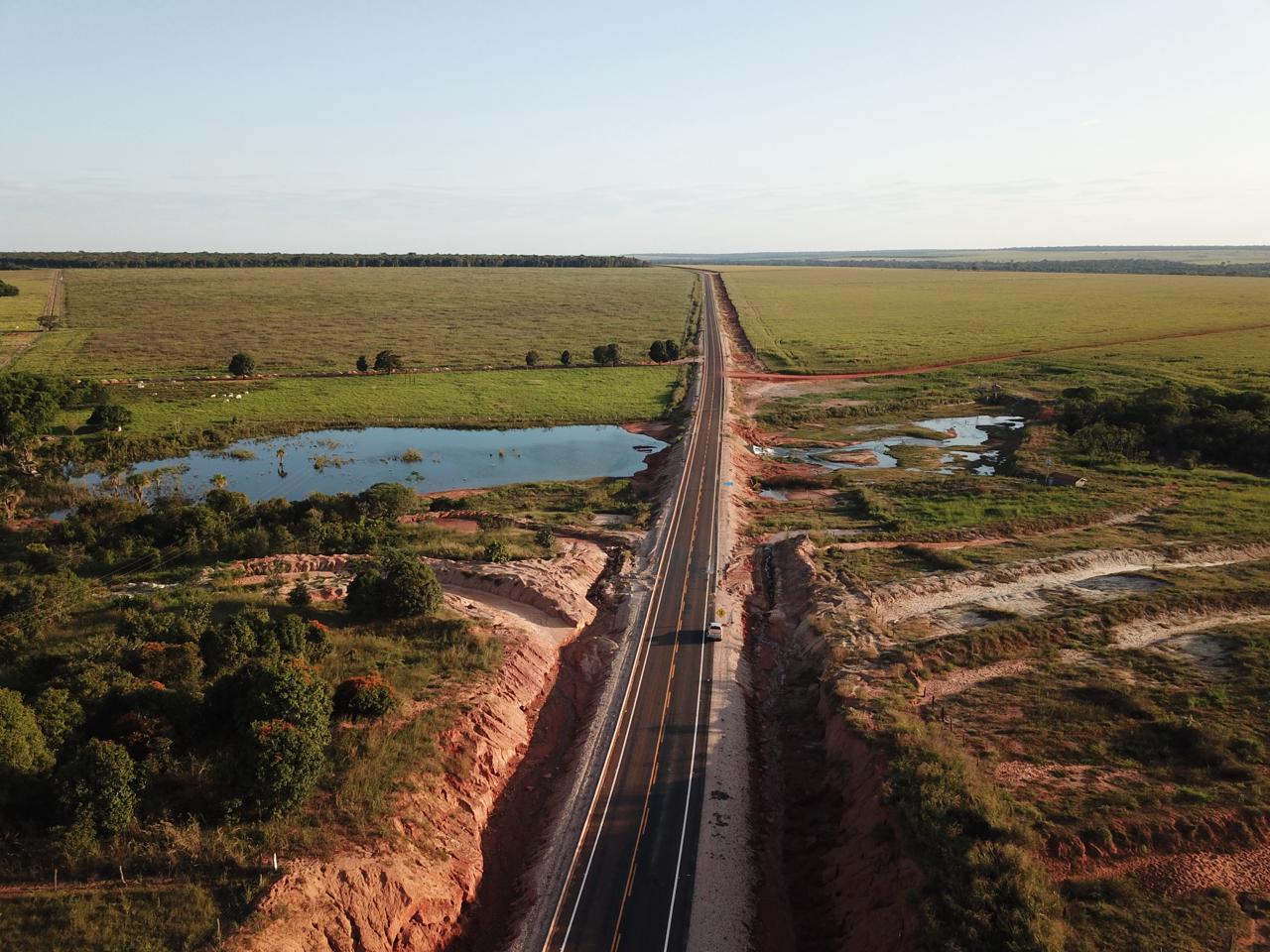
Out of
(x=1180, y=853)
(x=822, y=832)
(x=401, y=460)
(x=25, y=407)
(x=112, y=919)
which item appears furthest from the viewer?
(x=401, y=460)

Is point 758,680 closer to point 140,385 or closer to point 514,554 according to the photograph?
point 514,554

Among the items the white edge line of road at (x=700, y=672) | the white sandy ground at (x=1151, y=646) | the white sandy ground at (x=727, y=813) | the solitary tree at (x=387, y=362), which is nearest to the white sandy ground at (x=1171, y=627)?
the white sandy ground at (x=1151, y=646)

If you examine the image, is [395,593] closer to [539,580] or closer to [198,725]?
[539,580]

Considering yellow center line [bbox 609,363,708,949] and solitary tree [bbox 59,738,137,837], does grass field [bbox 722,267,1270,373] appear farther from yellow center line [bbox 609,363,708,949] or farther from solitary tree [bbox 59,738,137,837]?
solitary tree [bbox 59,738,137,837]

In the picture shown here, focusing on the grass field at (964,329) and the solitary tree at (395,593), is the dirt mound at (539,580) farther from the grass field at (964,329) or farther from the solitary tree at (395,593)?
the grass field at (964,329)

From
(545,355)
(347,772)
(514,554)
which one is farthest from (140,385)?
(347,772)

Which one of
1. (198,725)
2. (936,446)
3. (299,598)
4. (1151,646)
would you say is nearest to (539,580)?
(299,598)
